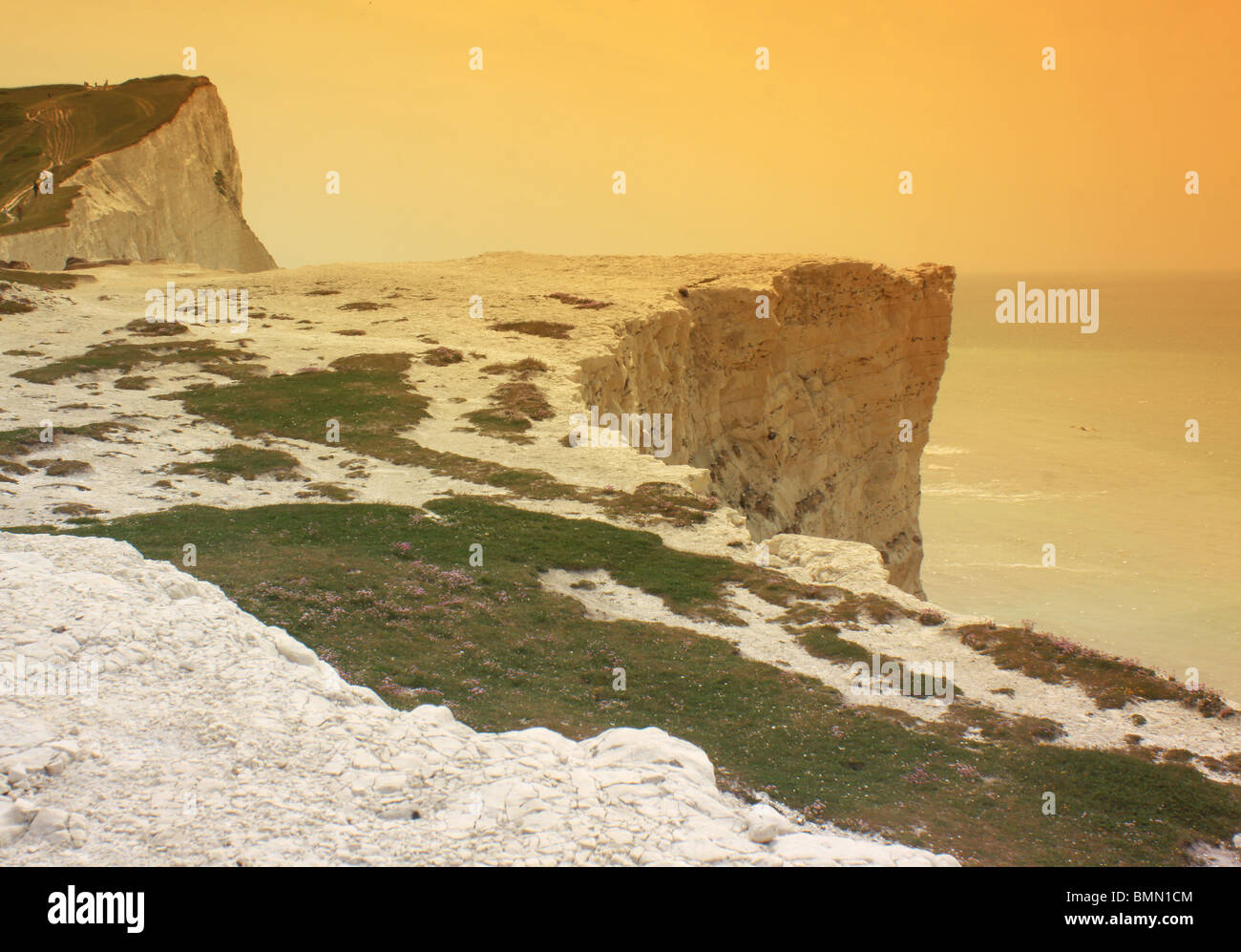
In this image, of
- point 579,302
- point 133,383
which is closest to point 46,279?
point 133,383

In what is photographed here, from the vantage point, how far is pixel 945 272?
52844 mm

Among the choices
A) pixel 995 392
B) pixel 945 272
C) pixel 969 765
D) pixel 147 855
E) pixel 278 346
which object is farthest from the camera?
pixel 995 392

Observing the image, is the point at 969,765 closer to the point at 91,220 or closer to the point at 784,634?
the point at 784,634

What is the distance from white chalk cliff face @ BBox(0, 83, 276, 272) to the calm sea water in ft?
217

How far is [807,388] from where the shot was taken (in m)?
49.4

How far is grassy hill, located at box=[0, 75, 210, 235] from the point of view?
6744cm

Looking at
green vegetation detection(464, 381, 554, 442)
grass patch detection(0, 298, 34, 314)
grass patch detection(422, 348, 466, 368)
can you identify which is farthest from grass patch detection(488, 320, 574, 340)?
grass patch detection(0, 298, 34, 314)

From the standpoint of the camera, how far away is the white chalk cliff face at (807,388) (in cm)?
4422

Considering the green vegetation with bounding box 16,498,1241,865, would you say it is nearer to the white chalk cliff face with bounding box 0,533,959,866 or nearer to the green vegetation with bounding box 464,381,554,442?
the white chalk cliff face with bounding box 0,533,959,866

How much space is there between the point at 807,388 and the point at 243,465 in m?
30.9

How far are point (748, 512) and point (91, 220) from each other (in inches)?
2134

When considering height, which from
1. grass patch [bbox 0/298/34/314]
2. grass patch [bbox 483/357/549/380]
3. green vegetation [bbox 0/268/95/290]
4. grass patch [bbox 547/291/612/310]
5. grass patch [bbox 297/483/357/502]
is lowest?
grass patch [bbox 297/483/357/502]
